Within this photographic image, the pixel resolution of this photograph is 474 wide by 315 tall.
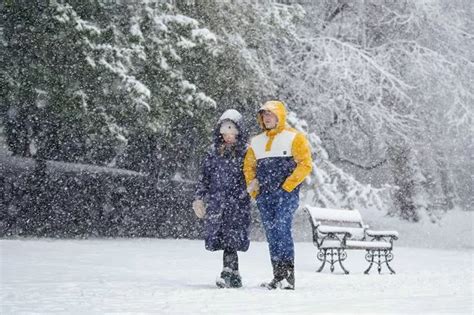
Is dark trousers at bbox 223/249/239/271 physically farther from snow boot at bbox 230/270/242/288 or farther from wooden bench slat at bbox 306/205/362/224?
wooden bench slat at bbox 306/205/362/224

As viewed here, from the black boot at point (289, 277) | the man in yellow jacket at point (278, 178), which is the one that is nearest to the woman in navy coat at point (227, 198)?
the man in yellow jacket at point (278, 178)

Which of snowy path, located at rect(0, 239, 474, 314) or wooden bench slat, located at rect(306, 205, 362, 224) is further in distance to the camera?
wooden bench slat, located at rect(306, 205, 362, 224)

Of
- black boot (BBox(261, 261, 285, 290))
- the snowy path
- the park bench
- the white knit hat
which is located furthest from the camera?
the park bench

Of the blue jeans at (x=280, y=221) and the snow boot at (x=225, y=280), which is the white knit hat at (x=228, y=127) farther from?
the snow boot at (x=225, y=280)

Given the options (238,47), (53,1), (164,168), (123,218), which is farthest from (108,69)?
(164,168)

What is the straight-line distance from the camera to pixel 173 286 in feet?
24.2

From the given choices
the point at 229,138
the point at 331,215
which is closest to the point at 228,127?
the point at 229,138

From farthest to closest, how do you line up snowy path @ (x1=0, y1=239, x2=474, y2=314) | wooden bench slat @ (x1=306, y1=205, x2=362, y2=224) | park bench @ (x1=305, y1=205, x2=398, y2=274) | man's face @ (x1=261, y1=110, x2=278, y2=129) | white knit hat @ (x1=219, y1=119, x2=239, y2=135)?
wooden bench slat @ (x1=306, y1=205, x2=362, y2=224) < park bench @ (x1=305, y1=205, x2=398, y2=274) < white knit hat @ (x1=219, y1=119, x2=239, y2=135) < man's face @ (x1=261, y1=110, x2=278, y2=129) < snowy path @ (x1=0, y1=239, x2=474, y2=314)

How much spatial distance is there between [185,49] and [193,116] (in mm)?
1432

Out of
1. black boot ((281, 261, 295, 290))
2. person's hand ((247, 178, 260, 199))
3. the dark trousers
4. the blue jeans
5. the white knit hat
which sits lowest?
black boot ((281, 261, 295, 290))

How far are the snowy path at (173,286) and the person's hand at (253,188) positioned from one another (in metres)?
0.92

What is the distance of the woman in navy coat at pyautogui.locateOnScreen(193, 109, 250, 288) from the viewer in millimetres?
7578

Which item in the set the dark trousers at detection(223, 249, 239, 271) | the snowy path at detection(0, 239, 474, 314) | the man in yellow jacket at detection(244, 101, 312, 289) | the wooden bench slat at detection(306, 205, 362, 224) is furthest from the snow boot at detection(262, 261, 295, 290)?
the wooden bench slat at detection(306, 205, 362, 224)

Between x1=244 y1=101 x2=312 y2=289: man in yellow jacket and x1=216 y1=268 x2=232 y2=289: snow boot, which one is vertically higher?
x1=244 y1=101 x2=312 y2=289: man in yellow jacket
